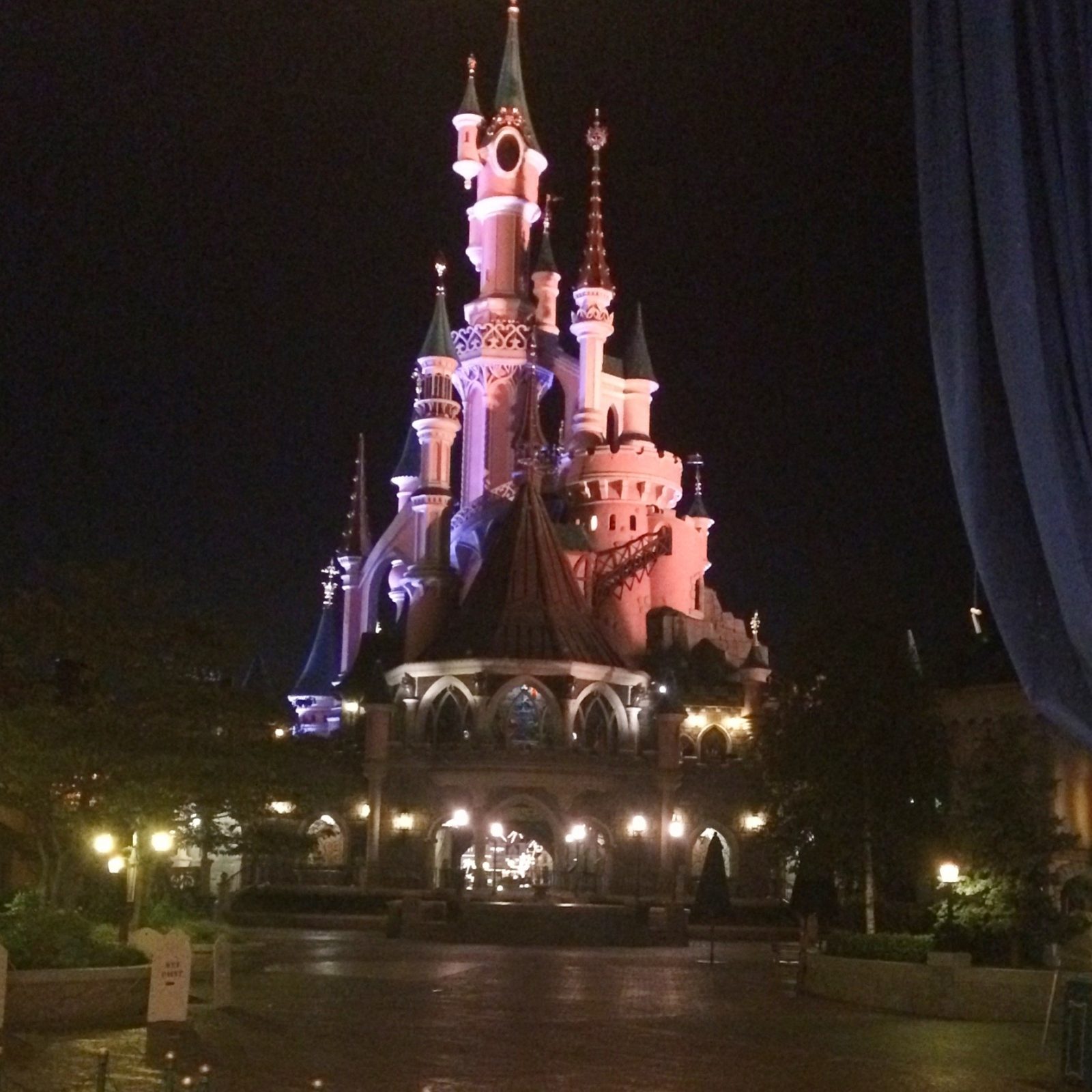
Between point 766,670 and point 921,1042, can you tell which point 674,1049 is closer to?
point 921,1042

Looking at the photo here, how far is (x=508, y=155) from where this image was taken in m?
93.5

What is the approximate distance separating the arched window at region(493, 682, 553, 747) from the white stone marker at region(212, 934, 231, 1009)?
1764 inches

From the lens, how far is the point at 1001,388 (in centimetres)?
786

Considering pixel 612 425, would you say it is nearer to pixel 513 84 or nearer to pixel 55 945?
pixel 513 84

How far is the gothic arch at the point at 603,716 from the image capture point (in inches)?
2781

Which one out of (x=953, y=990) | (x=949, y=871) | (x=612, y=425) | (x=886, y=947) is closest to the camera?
(x=953, y=990)

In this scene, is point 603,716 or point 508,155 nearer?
point 603,716

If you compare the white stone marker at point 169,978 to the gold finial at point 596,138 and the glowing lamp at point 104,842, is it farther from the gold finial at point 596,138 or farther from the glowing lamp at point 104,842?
the gold finial at point 596,138

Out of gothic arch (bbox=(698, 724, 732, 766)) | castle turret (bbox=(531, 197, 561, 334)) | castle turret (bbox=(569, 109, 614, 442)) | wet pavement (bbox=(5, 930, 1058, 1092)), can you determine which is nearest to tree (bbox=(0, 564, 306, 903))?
wet pavement (bbox=(5, 930, 1058, 1092))

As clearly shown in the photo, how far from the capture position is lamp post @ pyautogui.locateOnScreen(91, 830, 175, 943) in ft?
93.2

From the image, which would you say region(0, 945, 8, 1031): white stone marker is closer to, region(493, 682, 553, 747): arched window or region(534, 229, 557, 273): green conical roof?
region(493, 682, 553, 747): arched window

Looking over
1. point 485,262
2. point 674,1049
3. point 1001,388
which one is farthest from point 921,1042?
point 485,262

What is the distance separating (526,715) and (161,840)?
127 ft

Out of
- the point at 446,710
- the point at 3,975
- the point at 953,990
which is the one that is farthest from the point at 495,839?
the point at 3,975
